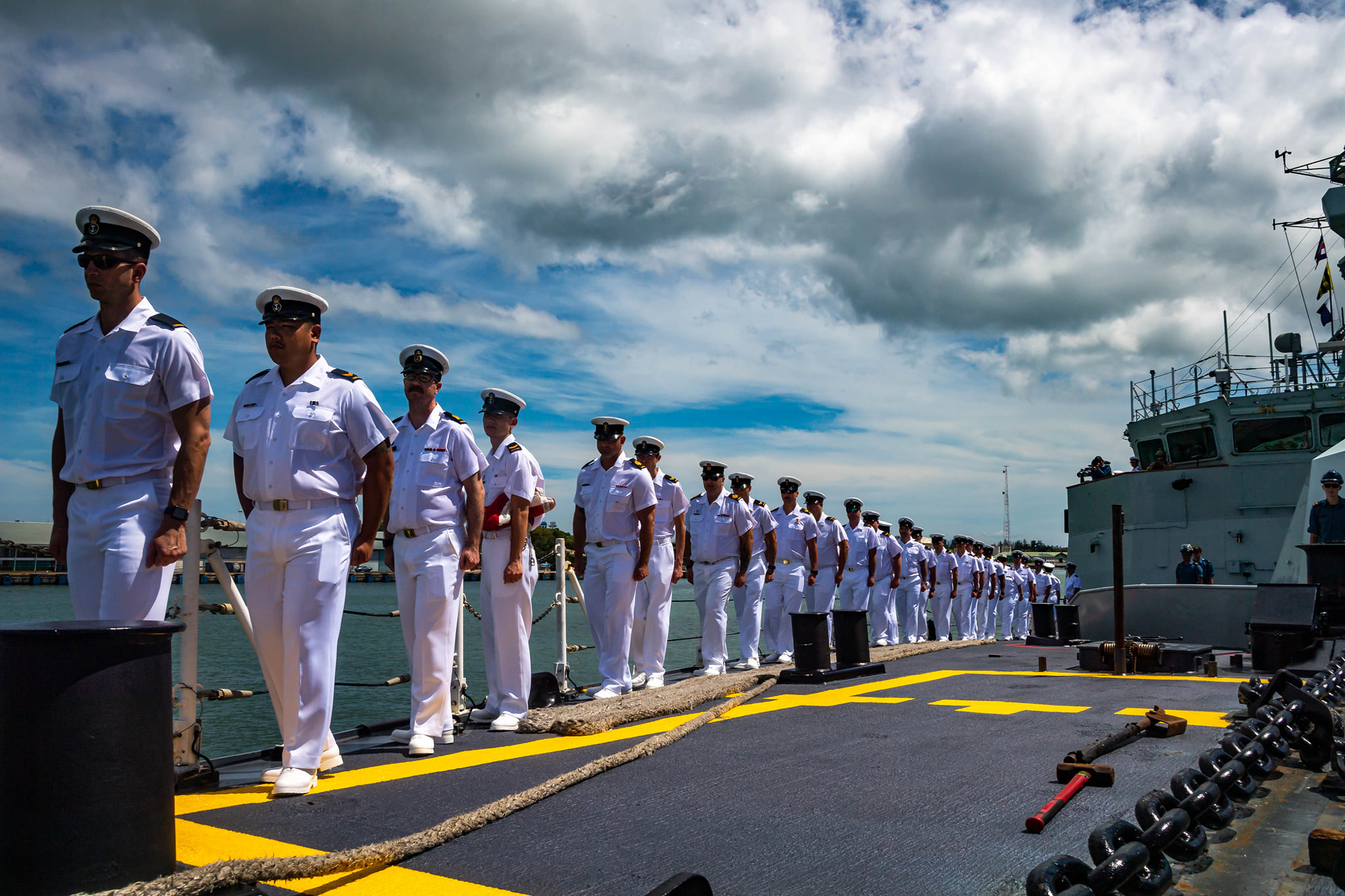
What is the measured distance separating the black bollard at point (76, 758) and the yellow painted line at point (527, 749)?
47.8 inches

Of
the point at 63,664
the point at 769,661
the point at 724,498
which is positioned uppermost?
the point at 724,498

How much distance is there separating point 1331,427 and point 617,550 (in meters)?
15.0

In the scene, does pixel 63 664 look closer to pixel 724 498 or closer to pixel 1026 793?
pixel 1026 793

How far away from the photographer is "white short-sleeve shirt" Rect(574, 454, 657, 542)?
21.9ft

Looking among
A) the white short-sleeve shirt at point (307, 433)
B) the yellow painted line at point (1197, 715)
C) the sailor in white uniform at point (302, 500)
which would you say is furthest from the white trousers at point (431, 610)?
the yellow painted line at point (1197, 715)

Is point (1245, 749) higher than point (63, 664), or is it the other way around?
point (63, 664)

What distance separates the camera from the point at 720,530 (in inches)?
357

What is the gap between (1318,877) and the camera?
2080 millimetres

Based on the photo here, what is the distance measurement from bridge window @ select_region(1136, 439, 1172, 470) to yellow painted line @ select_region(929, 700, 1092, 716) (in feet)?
49.1

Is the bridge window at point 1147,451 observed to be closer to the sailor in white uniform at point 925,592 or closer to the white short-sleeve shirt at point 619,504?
the sailor in white uniform at point 925,592

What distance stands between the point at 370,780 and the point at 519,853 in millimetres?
1324

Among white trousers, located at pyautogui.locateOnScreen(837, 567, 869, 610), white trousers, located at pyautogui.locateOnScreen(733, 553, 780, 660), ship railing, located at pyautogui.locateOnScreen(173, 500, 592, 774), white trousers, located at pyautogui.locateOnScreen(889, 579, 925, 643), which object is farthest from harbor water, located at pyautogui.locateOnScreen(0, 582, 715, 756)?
white trousers, located at pyautogui.locateOnScreen(889, 579, 925, 643)

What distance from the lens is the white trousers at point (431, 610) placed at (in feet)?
14.4

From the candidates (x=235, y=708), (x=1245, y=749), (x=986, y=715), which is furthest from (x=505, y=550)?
(x=235, y=708)
